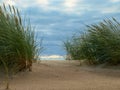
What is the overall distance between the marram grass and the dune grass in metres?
2.48

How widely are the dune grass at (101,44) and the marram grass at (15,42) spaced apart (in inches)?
97.6

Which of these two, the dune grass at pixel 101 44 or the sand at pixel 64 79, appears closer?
the sand at pixel 64 79

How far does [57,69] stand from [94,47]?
→ 2.05m

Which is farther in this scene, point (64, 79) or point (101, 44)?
point (101, 44)

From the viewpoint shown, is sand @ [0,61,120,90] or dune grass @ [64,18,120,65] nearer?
sand @ [0,61,120,90]

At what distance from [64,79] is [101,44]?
9.20 feet

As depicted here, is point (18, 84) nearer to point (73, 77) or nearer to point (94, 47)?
point (73, 77)

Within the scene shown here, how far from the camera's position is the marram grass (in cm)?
901

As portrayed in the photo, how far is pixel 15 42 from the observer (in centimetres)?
902

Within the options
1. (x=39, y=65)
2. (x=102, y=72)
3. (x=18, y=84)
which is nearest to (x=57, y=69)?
(x=39, y=65)

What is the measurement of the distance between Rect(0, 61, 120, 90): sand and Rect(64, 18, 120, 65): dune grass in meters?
0.65

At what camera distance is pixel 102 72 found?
1008 centimetres

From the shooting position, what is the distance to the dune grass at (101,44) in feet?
35.8

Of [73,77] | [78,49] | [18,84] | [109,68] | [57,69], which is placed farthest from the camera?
[78,49]
